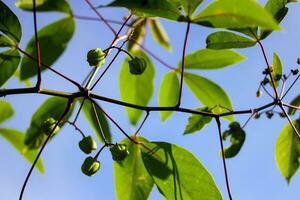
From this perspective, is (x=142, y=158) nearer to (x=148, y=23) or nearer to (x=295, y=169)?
(x=295, y=169)

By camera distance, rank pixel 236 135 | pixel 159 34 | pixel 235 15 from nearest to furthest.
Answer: pixel 235 15, pixel 236 135, pixel 159 34

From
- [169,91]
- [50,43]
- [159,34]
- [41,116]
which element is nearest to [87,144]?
[41,116]

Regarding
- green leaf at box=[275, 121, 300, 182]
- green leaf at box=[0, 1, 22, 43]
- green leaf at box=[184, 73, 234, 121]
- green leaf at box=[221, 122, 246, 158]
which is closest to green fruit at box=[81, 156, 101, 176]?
green leaf at box=[0, 1, 22, 43]

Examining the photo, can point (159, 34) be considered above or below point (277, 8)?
above

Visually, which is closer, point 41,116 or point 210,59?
point 41,116

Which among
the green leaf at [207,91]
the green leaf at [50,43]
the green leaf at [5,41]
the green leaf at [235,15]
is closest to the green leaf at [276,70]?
the green leaf at [207,91]

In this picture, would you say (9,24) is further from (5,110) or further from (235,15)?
(235,15)

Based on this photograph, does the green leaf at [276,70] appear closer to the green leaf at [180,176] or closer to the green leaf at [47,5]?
the green leaf at [180,176]
